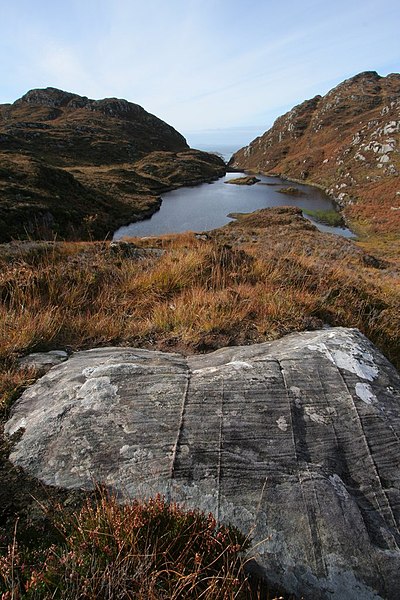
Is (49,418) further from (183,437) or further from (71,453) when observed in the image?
(183,437)

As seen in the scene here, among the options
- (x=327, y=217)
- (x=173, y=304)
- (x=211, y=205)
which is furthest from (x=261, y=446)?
(x=211, y=205)

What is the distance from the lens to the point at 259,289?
5684 mm

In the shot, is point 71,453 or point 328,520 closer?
point 328,520

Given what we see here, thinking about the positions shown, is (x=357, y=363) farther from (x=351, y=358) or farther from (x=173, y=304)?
(x=173, y=304)

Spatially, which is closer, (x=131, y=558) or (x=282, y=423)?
(x=131, y=558)

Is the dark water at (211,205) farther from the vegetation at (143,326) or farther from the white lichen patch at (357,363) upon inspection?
the white lichen patch at (357,363)

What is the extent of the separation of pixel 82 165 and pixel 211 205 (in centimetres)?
4482

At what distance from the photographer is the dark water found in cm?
4588

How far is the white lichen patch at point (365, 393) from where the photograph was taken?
2.84 meters

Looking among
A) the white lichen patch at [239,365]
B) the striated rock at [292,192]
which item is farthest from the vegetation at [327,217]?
the white lichen patch at [239,365]

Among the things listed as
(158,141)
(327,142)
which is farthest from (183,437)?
(158,141)

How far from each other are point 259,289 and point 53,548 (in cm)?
466

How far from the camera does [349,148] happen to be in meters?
92.4

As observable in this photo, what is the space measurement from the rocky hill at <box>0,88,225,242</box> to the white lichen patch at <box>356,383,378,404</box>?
25.4ft
